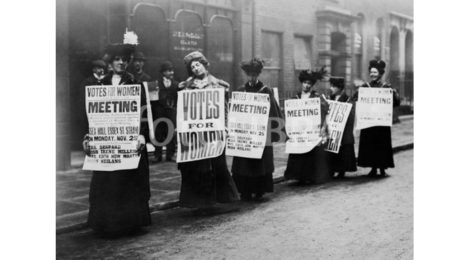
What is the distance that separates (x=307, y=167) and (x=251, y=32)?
6.44 ft

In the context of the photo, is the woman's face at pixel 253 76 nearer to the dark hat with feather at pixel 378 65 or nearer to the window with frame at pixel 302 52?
the window with frame at pixel 302 52

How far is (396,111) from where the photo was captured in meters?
8.89

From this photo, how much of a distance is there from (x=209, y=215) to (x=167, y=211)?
1.57 feet

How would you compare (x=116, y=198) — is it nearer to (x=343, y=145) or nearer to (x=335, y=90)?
(x=335, y=90)

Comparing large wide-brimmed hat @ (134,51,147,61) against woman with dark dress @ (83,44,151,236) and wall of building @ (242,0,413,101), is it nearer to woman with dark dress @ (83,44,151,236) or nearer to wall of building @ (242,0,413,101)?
wall of building @ (242,0,413,101)

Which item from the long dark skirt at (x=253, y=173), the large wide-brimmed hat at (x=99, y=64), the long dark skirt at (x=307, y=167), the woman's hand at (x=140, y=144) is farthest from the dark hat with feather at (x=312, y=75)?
the woman's hand at (x=140, y=144)

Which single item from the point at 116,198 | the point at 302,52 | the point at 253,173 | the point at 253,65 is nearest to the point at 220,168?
the point at 253,173

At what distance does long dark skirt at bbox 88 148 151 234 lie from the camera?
4938mm

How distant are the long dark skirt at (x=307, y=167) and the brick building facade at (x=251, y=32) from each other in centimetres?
94

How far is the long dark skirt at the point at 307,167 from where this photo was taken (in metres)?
7.61

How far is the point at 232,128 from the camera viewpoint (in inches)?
249

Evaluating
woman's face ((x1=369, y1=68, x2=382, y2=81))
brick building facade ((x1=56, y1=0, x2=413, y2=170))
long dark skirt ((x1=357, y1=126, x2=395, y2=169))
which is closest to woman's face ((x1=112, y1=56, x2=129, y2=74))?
brick building facade ((x1=56, y1=0, x2=413, y2=170))
